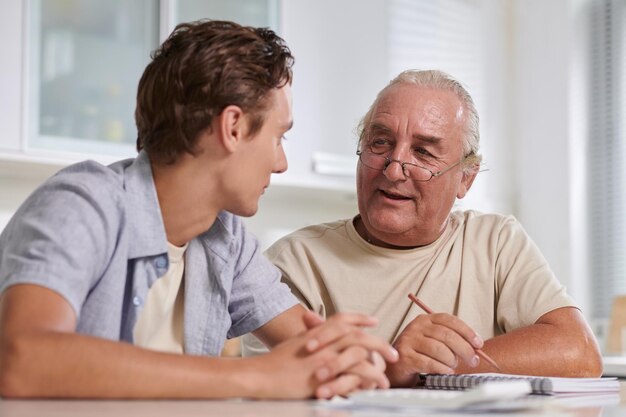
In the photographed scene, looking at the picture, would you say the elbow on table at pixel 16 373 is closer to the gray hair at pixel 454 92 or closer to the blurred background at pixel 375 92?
the gray hair at pixel 454 92

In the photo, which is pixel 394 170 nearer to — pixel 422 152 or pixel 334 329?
pixel 422 152

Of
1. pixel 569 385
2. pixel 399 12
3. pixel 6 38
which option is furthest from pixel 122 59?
pixel 569 385

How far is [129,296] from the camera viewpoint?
1.40m

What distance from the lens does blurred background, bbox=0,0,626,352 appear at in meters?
2.73

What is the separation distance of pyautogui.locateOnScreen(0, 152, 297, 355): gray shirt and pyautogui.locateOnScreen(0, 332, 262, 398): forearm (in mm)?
112

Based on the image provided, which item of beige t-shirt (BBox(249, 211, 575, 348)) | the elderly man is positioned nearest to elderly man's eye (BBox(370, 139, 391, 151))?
the elderly man

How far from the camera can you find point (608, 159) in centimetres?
425

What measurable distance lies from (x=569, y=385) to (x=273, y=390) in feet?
1.53

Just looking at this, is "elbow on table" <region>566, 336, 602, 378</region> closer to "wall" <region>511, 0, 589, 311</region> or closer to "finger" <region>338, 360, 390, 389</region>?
"finger" <region>338, 360, 390, 389</region>

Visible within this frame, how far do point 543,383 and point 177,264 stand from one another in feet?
2.01

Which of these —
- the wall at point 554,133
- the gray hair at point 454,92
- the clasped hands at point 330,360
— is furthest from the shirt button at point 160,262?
the wall at point 554,133

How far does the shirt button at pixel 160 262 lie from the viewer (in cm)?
141

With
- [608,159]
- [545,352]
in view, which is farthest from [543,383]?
[608,159]

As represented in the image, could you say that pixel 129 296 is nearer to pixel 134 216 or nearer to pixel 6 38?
pixel 134 216
